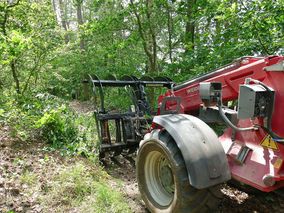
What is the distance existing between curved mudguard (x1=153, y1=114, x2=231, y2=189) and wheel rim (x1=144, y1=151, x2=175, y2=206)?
1.99 ft

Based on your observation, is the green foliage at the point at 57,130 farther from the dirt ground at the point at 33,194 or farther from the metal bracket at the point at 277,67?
the metal bracket at the point at 277,67

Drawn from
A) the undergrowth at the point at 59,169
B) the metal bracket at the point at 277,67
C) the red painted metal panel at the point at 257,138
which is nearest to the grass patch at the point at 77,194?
the undergrowth at the point at 59,169

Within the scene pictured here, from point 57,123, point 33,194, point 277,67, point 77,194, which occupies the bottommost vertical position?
point 77,194

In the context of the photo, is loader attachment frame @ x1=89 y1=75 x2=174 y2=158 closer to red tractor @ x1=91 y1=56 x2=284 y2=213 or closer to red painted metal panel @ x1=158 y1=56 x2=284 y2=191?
red tractor @ x1=91 y1=56 x2=284 y2=213

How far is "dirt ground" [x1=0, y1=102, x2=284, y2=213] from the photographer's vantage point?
8.78 ft

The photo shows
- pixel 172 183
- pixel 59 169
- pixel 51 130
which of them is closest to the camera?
pixel 172 183

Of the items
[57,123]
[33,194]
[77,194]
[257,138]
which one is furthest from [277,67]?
[57,123]

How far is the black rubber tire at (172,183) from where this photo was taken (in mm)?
2096

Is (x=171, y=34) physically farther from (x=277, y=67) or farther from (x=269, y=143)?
(x=269, y=143)

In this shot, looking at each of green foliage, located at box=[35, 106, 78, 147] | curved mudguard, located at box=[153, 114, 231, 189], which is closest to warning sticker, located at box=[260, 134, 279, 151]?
curved mudguard, located at box=[153, 114, 231, 189]

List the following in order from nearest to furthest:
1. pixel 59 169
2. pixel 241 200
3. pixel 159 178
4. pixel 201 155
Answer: pixel 201 155, pixel 159 178, pixel 241 200, pixel 59 169

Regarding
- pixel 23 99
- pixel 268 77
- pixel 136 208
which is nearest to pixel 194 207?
pixel 136 208

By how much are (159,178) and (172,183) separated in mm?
289

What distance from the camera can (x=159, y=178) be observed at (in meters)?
2.84
